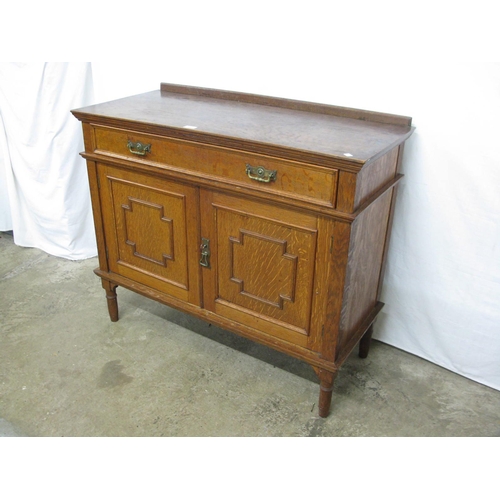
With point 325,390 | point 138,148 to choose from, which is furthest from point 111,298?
point 325,390

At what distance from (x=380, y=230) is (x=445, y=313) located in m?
0.49

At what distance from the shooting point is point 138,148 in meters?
1.87

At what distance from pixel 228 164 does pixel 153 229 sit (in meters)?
0.49

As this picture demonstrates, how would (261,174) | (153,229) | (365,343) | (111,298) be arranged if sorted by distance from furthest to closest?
1. (111,298)
2. (365,343)
3. (153,229)
4. (261,174)

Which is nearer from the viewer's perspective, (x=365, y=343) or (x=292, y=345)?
(x=292, y=345)

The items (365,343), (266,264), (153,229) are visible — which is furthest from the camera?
(365,343)

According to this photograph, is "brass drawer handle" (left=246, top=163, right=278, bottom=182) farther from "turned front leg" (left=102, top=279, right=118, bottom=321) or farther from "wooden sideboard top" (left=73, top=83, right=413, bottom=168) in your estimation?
"turned front leg" (left=102, top=279, right=118, bottom=321)

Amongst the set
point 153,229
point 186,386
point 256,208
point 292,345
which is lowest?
point 186,386

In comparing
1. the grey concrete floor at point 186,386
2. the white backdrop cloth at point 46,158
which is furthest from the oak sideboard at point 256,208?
the white backdrop cloth at point 46,158

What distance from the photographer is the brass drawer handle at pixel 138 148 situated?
6.10 ft

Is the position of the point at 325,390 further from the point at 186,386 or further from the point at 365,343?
the point at 186,386

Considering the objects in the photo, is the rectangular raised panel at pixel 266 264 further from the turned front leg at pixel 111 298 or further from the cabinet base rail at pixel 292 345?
the turned front leg at pixel 111 298

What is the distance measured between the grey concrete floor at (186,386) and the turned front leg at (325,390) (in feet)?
0.15

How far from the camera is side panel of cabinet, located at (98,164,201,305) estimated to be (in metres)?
1.90
